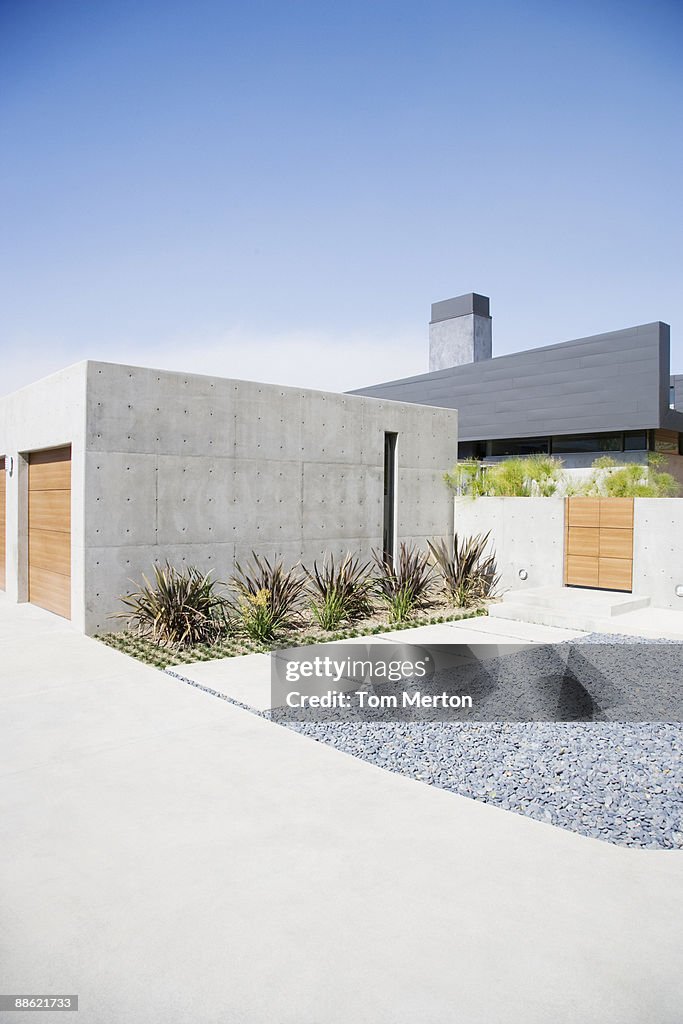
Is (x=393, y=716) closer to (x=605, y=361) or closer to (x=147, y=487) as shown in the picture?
(x=147, y=487)

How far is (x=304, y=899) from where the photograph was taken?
274 cm

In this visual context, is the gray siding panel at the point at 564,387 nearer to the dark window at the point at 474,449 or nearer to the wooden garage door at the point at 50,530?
the dark window at the point at 474,449

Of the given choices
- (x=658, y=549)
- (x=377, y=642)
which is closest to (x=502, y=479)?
(x=658, y=549)

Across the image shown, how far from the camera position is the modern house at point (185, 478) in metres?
8.41

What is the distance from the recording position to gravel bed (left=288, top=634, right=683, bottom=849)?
3.52 metres

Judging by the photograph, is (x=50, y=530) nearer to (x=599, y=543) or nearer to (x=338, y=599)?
(x=338, y=599)

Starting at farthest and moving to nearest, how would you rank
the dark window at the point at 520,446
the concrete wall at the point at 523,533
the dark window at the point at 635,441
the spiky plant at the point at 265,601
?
the dark window at the point at 520,446 → the dark window at the point at 635,441 → the concrete wall at the point at 523,533 → the spiky plant at the point at 265,601

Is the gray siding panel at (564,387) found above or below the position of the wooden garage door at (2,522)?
above

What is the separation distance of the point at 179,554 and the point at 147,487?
100cm

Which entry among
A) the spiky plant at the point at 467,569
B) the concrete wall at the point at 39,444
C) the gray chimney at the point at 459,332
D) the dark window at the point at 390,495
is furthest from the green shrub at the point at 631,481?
the concrete wall at the point at 39,444

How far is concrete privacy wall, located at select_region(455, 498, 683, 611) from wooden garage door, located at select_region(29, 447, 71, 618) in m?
Answer: 6.94

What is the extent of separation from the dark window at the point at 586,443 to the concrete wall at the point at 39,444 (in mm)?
15578

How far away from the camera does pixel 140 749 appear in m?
4.43

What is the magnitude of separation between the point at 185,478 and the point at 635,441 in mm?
14989
